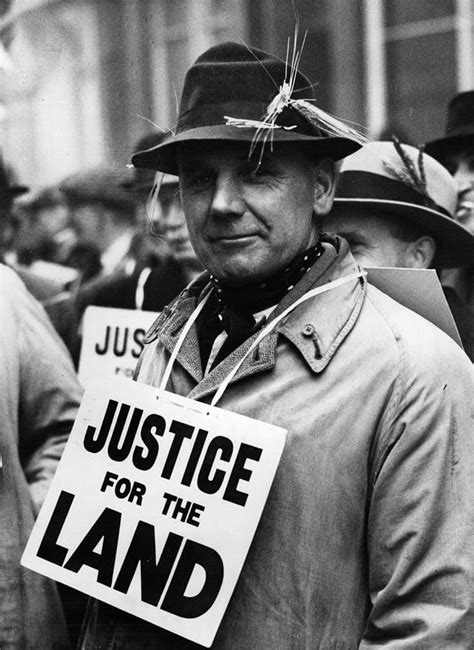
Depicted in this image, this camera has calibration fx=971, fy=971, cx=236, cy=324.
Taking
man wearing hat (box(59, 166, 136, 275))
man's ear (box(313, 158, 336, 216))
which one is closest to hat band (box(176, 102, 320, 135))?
man's ear (box(313, 158, 336, 216))

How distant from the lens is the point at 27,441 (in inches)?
109

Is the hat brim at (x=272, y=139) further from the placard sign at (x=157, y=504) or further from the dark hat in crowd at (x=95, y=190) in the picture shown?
the dark hat in crowd at (x=95, y=190)

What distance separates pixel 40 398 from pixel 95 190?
339 cm

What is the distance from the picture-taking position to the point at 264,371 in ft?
6.11

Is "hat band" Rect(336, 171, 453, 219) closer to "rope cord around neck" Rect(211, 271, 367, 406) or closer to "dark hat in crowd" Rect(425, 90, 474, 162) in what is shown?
"dark hat in crowd" Rect(425, 90, 474, 162)

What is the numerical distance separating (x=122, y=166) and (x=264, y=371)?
213 centimetres

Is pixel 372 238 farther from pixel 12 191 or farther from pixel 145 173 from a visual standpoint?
pixel 12 191

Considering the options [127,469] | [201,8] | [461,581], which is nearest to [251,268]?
[127,469]

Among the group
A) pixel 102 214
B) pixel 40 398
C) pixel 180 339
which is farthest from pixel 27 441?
pixel 102 214

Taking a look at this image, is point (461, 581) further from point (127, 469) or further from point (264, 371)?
point (127, 469)

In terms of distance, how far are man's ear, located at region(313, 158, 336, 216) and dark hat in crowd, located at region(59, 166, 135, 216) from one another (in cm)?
316

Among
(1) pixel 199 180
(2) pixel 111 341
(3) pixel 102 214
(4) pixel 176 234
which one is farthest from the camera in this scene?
(3) pixel 102 214

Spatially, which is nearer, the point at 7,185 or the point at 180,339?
the point at 180,339

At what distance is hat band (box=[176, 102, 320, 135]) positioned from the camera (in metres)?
1.95
